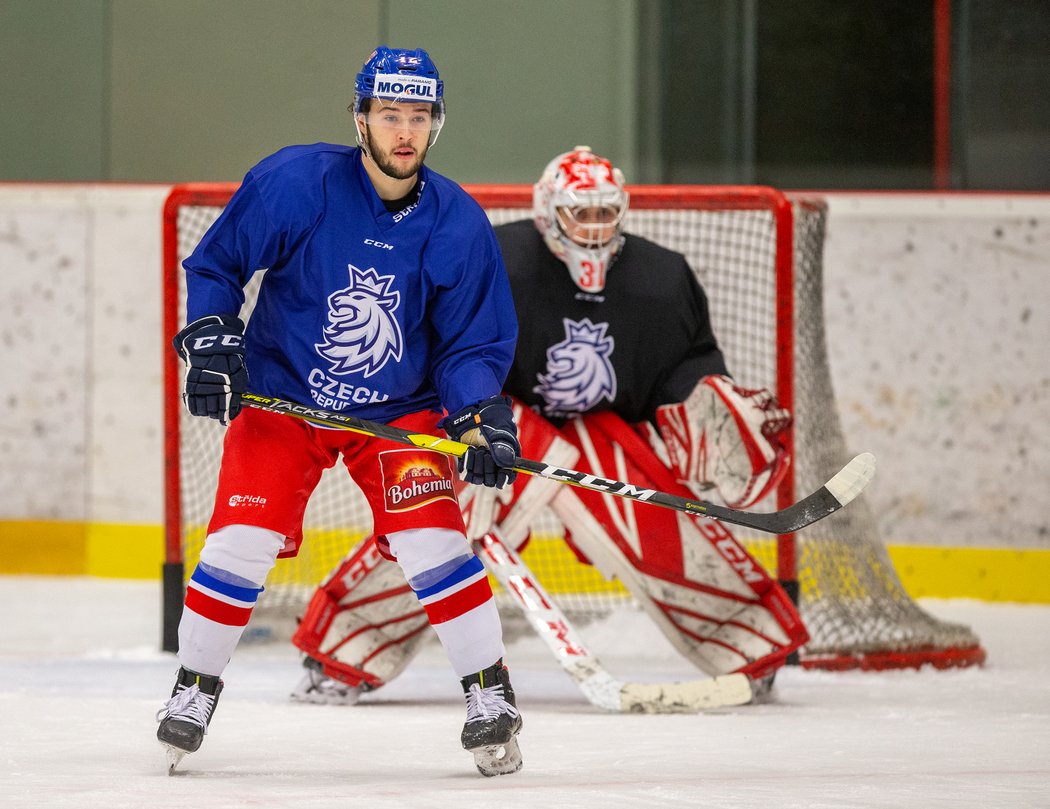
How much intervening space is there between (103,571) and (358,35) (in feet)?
5.83

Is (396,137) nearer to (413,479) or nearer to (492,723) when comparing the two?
(413,479)

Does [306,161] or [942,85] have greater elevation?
[942,85]

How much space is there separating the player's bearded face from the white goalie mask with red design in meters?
0.89

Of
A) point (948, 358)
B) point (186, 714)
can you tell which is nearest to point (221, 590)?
point (186, 714)

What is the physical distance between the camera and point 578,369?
3.61m

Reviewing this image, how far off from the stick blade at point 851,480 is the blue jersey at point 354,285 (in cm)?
56

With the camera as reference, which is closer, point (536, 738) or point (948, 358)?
point (536, 738)

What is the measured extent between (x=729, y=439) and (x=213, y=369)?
135 cm

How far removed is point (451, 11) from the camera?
523cm

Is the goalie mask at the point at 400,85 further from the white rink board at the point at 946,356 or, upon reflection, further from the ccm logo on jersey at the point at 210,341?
the white rink board at the point at 946,356

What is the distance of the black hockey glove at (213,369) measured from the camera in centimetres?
255

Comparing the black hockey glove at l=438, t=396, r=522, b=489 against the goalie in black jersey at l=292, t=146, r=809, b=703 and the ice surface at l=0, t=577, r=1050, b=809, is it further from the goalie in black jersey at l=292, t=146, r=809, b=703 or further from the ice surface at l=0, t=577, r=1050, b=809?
the goalie in black jersey at l=292, t=146, r=809, b=703

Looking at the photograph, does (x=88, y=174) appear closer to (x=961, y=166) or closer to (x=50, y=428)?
(x=50, y=428)

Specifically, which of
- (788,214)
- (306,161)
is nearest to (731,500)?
(788,214)
